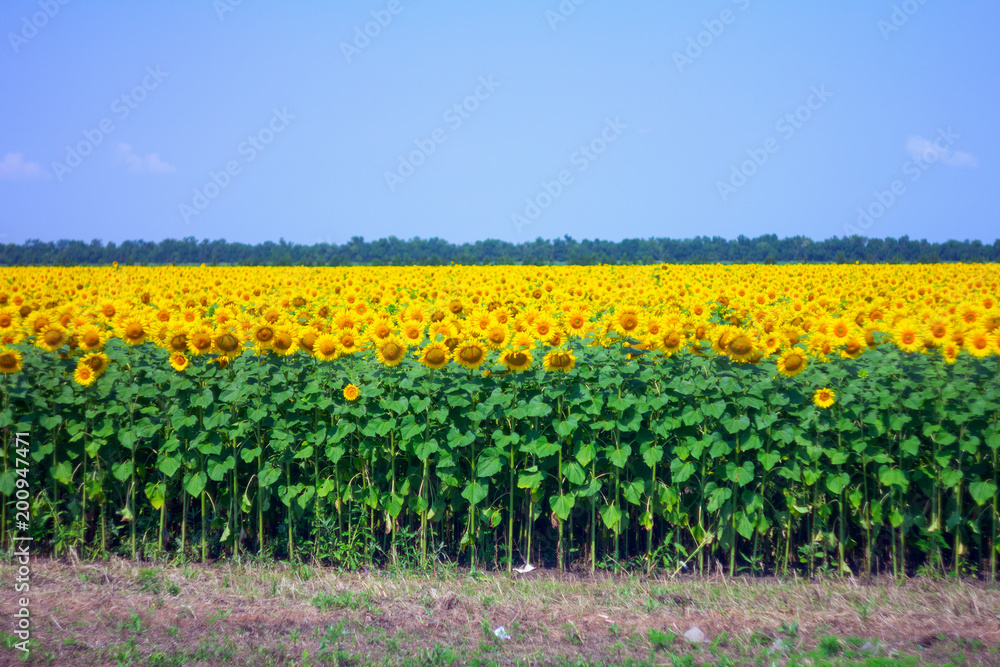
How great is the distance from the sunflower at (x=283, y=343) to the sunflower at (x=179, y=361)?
786 mm

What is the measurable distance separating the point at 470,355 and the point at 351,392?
3.41ft

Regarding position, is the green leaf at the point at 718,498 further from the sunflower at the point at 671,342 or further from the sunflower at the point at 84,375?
the sunflower at the point at 84,375

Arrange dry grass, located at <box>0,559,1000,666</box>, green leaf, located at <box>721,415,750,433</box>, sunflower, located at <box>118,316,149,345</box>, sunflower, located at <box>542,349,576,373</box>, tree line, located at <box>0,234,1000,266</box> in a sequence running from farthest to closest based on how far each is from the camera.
→ tree line, located at <box>0,234,1000,266</box>
sunflower, located at <box>118,316,149,345</box>
sunflower, located at <box>542,349,576,373</box>
green leaf, located at <box>721,415,750,433</box>
dry grass, located at <box>0,559,1000,666</box>

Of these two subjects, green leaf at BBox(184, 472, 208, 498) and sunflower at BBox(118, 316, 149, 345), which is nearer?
green leaf at BBox(184, 472, 208, 498)

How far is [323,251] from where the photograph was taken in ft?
174

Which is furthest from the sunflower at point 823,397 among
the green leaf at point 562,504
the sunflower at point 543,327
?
the sunflower at point 543,327

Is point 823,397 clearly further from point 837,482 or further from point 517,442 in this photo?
point 517,442

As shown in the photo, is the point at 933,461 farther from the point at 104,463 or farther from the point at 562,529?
the point at 104,463

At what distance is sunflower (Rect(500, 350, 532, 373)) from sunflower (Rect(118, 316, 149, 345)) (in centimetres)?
344

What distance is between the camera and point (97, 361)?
21.0 feet

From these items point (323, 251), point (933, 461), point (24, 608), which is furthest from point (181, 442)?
point (323, 251)

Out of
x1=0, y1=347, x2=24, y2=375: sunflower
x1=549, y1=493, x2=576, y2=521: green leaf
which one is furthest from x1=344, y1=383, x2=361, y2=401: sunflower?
x1=0, y1=347, x2=24, y2=375: sunflower

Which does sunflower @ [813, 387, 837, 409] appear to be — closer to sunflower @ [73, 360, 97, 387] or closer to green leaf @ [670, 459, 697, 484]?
green leaf @ [670, 459, 697, 484]

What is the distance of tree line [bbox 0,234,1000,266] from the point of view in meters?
51.0
